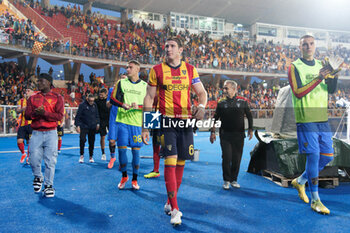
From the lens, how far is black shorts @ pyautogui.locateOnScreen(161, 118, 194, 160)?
9.53 ft

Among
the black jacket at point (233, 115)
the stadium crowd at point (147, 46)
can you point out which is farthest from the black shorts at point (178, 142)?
the stadium crowd at point (147, 46)

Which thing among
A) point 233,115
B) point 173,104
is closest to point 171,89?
point 173,104

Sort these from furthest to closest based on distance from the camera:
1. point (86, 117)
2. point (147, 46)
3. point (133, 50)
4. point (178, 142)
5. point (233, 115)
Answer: point (147, 46), point (133, 50), point (86, 117), point (233, 115), point (178, 142)

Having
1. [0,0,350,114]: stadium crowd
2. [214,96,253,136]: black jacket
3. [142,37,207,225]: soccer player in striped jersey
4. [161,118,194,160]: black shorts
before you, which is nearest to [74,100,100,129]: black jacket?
[214,96,253,136]: black jacket

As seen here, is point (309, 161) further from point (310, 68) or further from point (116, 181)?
point (116, 181)

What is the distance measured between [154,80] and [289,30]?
47316 millimetres

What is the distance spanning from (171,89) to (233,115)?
198cm

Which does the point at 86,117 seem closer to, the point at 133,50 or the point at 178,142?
the point at 178,142

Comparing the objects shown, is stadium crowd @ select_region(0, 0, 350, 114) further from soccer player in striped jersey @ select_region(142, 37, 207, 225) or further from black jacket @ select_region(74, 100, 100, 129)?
soccer player in striped jersey @ select_region(142, 37, 207, 225)

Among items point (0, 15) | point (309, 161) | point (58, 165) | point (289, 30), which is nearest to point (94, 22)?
point (0, 15)

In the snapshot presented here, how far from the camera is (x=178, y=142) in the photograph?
3.01m

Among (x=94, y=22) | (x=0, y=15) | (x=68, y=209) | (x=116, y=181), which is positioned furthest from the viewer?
(x=94, y=22)

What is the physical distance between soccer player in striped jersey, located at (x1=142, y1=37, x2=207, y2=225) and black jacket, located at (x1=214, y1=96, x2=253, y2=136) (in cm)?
165

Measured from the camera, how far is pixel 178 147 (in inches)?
118
